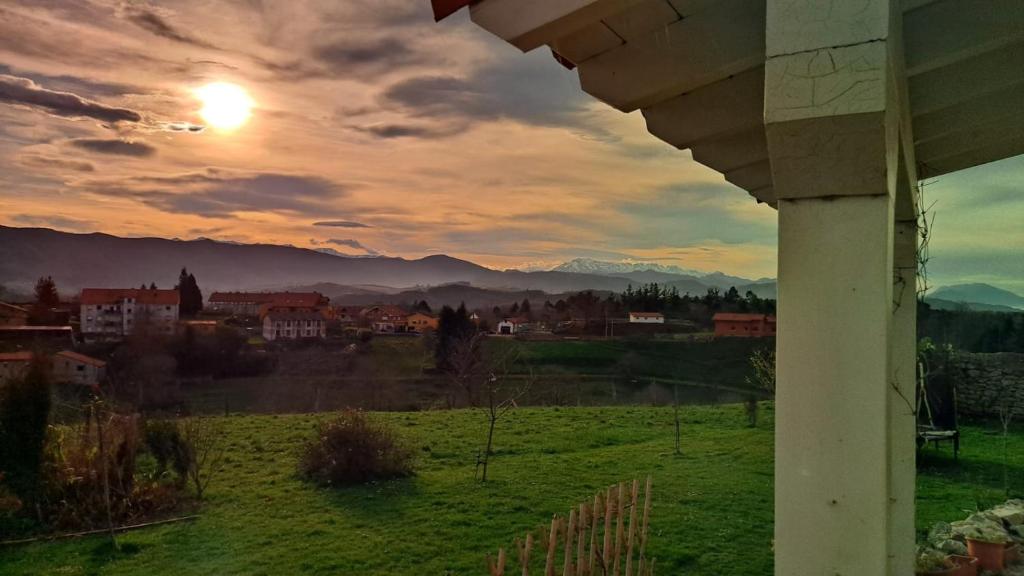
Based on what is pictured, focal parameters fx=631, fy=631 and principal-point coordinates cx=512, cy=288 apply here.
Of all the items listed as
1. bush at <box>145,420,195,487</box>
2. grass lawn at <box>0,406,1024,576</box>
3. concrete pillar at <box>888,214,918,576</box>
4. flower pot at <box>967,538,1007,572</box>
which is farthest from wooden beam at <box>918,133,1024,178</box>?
bush at <box>145,420,195,487</box>

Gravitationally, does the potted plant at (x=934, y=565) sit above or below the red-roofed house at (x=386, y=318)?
below

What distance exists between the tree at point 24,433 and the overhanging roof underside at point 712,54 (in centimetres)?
974

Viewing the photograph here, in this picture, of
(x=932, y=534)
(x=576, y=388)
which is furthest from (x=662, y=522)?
(x=576, y=388)

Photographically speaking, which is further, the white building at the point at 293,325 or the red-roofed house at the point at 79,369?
the white building at the point at 293,325

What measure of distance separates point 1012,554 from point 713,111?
4.79 meters

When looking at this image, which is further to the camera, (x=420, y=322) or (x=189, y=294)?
(x=420, y=322)

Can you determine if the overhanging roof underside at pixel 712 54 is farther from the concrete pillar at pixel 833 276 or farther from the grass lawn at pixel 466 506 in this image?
the grass lawn at pixel 466 506

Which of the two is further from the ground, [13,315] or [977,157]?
[977,157]

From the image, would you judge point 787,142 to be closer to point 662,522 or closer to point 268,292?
point 662,522

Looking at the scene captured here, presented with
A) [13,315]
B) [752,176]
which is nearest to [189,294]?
[13,315]

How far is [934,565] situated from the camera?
4.06 metres

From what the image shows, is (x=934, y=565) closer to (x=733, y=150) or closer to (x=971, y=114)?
(x=971, y=114)

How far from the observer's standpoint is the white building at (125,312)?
2148 centimetres

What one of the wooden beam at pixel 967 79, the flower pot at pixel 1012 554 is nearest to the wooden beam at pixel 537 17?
the wooden beam at pixel 967 79
